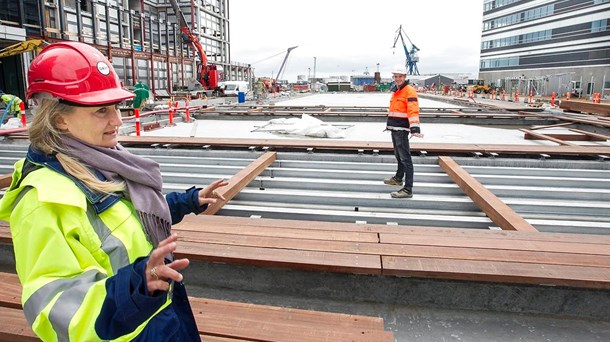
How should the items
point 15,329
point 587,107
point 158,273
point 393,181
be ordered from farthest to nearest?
point 587,107 < point 393,181 < point 15,329 < point 158,273

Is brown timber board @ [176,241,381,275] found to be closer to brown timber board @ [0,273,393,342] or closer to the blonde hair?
brown timber board @ [0,273,393,342]

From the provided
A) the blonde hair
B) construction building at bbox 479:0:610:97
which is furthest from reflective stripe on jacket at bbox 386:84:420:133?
construction building at bbox 479:0:610:97

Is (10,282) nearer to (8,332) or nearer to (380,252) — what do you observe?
(8,332)

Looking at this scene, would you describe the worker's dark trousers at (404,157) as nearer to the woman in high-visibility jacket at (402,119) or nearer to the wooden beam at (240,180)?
the woman in high-visibility jacket at (402,119)

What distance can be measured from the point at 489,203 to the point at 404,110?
72.8 inches

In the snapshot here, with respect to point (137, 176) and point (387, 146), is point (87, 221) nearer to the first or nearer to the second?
point (137, 176)

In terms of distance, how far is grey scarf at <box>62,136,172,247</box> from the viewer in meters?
1.39

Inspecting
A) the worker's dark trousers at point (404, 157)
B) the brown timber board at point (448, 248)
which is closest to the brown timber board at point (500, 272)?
the brown timber board at point (448, 248)

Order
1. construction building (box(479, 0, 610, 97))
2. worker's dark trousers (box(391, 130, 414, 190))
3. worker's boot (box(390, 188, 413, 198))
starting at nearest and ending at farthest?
worker's boot (box(390, 188, 413, 198)) < worker's dark trousers (box(391, 130, 414, 190)) < construction building (box(479, 0, 610, 97))

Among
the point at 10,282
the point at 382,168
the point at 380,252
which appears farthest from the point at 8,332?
the point at 382,168

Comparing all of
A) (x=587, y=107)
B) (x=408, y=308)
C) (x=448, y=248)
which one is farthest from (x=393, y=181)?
(x=587, y=107)

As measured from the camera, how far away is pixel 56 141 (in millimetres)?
1361

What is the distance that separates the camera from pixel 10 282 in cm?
280

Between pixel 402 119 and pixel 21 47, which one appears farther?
pixel 21 47
